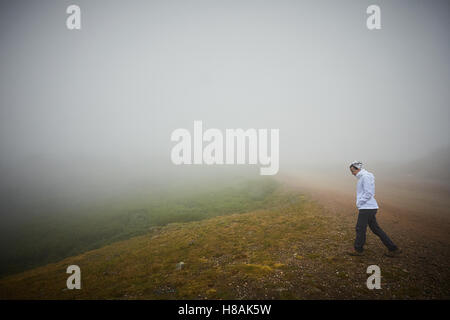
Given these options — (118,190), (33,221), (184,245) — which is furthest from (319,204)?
(118,190)

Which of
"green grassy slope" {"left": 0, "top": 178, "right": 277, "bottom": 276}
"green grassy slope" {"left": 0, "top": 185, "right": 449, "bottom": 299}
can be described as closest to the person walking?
"green grassy slope" {"left": 0, "top": 185, "right": 449, "bottom": 299}

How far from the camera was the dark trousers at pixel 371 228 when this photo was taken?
7.40 meters

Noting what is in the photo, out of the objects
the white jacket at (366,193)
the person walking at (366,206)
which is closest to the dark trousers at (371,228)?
the person walking at (366,206)

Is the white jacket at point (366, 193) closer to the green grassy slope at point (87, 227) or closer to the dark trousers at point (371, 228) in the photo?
the dark trousers at point (371, 228)

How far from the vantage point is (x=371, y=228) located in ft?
24.7

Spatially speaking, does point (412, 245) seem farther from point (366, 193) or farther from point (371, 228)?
point (366, 193)

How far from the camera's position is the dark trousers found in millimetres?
7398

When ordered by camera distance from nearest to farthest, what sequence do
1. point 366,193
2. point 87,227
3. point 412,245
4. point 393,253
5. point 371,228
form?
1. point 366,193
2. point 371,228
3. point 393,253
4. point 412,245
5. point 87,227

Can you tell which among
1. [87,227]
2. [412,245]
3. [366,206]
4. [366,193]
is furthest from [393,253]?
[87,227]

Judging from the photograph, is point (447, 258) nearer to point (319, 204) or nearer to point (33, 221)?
point (319, 204)

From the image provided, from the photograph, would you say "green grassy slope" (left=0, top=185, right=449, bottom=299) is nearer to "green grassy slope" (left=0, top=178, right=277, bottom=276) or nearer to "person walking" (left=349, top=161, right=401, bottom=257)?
"person walking" (left=349, top=161, right=401, bottom=257)

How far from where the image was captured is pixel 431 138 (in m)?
103

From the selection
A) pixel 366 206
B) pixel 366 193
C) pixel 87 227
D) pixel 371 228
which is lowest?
pixel 87 227

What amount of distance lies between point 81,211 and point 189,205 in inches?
787
